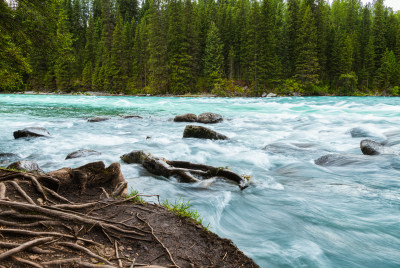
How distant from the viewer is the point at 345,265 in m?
3.38

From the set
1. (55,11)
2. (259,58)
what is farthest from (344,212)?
(259,58)

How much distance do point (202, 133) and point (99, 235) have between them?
8397 mm

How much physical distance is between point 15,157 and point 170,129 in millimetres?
7234

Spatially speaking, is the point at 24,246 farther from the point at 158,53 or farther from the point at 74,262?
the point at 158,53

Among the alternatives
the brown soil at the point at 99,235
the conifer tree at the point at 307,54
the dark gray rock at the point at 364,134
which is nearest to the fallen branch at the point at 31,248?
the brown soil at the point at 99,235

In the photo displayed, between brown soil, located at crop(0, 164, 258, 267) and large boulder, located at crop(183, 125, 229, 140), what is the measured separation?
7.45 m

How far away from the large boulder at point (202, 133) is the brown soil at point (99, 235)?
7.45m

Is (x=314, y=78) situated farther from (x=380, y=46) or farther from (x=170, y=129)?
(x=170, y=129)

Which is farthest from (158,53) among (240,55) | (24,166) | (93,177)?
(93,177)

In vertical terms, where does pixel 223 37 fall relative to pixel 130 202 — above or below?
above

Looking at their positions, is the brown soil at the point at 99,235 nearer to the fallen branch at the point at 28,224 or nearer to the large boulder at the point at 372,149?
the fallen branch at the point at 28,224

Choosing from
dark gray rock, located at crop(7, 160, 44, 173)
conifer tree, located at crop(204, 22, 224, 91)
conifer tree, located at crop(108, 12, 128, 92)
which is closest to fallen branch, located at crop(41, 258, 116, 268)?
dark gray rock, located at crop(7, 160, 44, 173)

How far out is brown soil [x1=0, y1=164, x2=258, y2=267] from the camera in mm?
2117

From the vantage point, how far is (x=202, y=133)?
1087cm
